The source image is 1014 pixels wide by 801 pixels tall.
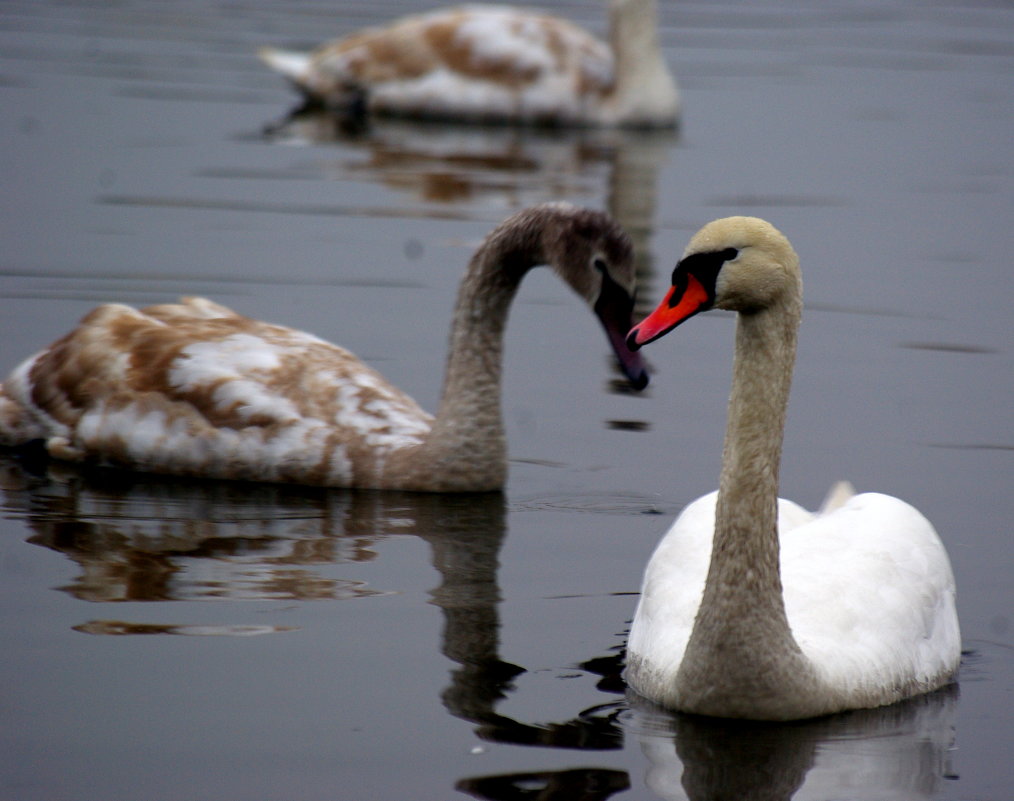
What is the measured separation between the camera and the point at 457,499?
8.94 meters

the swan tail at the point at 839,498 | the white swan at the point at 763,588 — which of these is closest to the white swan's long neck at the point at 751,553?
the white swan at the point at 763,588

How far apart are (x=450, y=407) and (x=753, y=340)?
3333 mm

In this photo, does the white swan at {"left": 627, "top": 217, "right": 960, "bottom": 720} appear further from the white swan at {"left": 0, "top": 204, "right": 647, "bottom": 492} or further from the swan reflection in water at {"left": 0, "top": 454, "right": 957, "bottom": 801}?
the white swan at {"left": 0, "top": 204, "right": 647, "bottom": 492}

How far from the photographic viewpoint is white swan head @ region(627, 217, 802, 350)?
5.74m

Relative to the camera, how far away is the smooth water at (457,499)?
5945 mm

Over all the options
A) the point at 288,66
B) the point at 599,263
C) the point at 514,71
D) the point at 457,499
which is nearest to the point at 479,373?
the point at 457,499

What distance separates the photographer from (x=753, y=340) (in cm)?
595

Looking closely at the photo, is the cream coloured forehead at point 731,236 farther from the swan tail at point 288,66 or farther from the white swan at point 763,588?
the swan tail at point 288,66

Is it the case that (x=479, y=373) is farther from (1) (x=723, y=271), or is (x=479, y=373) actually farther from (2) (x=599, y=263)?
(1) (x=723, y=271)

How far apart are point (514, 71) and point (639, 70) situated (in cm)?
130

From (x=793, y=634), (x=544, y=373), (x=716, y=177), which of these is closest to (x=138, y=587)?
(x=793, y=634)

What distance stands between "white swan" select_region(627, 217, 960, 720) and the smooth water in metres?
0.13

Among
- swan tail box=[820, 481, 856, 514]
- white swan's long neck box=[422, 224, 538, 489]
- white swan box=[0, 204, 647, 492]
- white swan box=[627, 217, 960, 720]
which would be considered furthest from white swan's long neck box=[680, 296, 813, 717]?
white swan's long neck box=[422, 224, 538, 489]

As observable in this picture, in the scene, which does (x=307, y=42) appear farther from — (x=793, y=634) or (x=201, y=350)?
(x=793, y=634)
